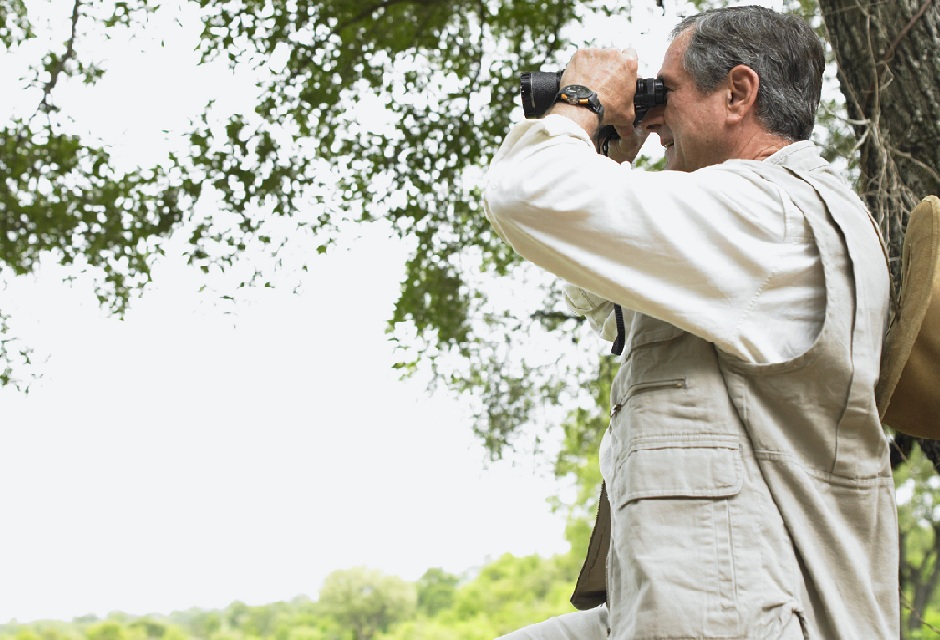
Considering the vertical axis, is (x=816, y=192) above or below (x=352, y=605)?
above

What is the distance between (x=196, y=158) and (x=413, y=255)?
1.32m

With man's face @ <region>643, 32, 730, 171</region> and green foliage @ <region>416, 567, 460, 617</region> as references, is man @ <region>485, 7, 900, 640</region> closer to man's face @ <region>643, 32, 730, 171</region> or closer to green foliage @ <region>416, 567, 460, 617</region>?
man's face @ <region>643, 32, 730, 171</region>

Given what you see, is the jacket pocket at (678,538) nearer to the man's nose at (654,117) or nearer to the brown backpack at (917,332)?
the brown backpack at (917,332)

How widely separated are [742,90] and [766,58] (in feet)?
0.22

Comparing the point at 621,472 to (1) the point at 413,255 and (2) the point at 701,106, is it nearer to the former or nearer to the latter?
(2) the point at 701,106

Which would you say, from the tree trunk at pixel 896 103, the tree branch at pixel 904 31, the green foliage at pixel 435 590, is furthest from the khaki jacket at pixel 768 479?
the green foliage at pixel 435 590

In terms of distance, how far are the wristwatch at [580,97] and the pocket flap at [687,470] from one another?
21.0 inches

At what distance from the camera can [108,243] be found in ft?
18.3

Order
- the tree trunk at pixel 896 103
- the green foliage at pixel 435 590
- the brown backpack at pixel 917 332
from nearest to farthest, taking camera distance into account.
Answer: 1. the brown backpack at pixel 917 332
2. the tree trunk at pixel 896 103
3. the green foliage at pixel 435 590

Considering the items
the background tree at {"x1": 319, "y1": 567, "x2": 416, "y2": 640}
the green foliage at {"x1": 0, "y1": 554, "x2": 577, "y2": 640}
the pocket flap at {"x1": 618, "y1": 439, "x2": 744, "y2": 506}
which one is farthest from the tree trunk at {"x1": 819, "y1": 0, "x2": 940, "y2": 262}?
the background tree at {"x1": 319, "y1": 567, "x2": 416, "y2": 640}

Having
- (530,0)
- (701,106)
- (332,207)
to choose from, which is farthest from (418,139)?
(701,106)

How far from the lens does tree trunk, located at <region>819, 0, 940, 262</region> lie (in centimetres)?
294

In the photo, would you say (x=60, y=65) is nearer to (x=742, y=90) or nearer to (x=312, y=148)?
(x=312, y=148)

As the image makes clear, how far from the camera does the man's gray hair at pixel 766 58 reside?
5.82 ft
